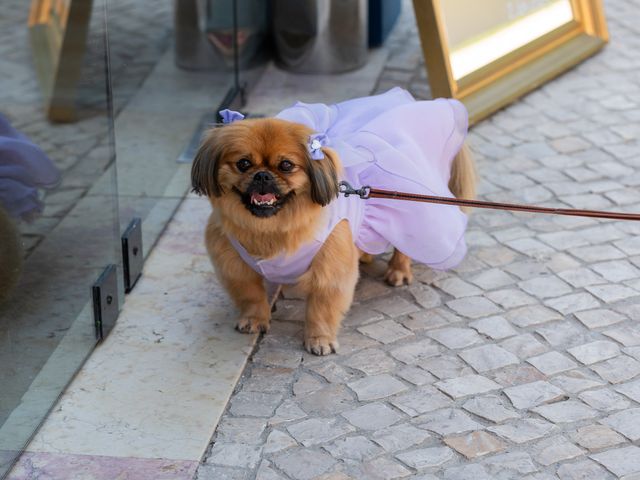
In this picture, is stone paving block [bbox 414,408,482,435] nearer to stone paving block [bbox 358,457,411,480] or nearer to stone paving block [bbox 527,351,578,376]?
stone paving block [bbox 358,457,411,480]

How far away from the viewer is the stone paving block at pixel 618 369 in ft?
14.5

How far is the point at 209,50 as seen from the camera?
272 inches

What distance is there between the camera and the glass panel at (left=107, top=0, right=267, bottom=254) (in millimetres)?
5637

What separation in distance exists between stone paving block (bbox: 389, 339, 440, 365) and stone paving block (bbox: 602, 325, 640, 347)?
2.49 ft

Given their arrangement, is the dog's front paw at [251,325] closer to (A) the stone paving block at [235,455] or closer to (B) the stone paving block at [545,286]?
(A) the stone paving block at [235,455]

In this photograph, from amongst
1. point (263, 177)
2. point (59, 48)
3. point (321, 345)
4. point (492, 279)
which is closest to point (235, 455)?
point (321, 345)

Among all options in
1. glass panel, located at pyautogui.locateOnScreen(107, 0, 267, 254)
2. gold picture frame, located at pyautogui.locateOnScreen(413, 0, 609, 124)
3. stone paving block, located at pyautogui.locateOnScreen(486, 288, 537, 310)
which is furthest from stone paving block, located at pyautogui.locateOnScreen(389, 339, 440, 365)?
gold picture frame, located at pyautogui.locateOnScreen(413, 0, 609, 124)

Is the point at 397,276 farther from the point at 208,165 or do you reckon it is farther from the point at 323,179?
the point at 208,165

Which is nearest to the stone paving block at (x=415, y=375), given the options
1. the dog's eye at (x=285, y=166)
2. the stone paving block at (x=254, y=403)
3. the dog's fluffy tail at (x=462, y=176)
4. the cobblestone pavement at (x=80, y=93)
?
the stone paving block at (x=254, y=403)

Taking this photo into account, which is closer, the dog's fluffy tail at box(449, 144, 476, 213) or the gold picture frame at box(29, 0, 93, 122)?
the gold picture frame at box(29, 0, 93, 122)

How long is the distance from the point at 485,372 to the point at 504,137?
2711 millimetres

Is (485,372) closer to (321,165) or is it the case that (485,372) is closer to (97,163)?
(321,165)

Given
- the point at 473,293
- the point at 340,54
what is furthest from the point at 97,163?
the point at 340,54

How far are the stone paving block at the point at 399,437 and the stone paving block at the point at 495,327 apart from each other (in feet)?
2.71
